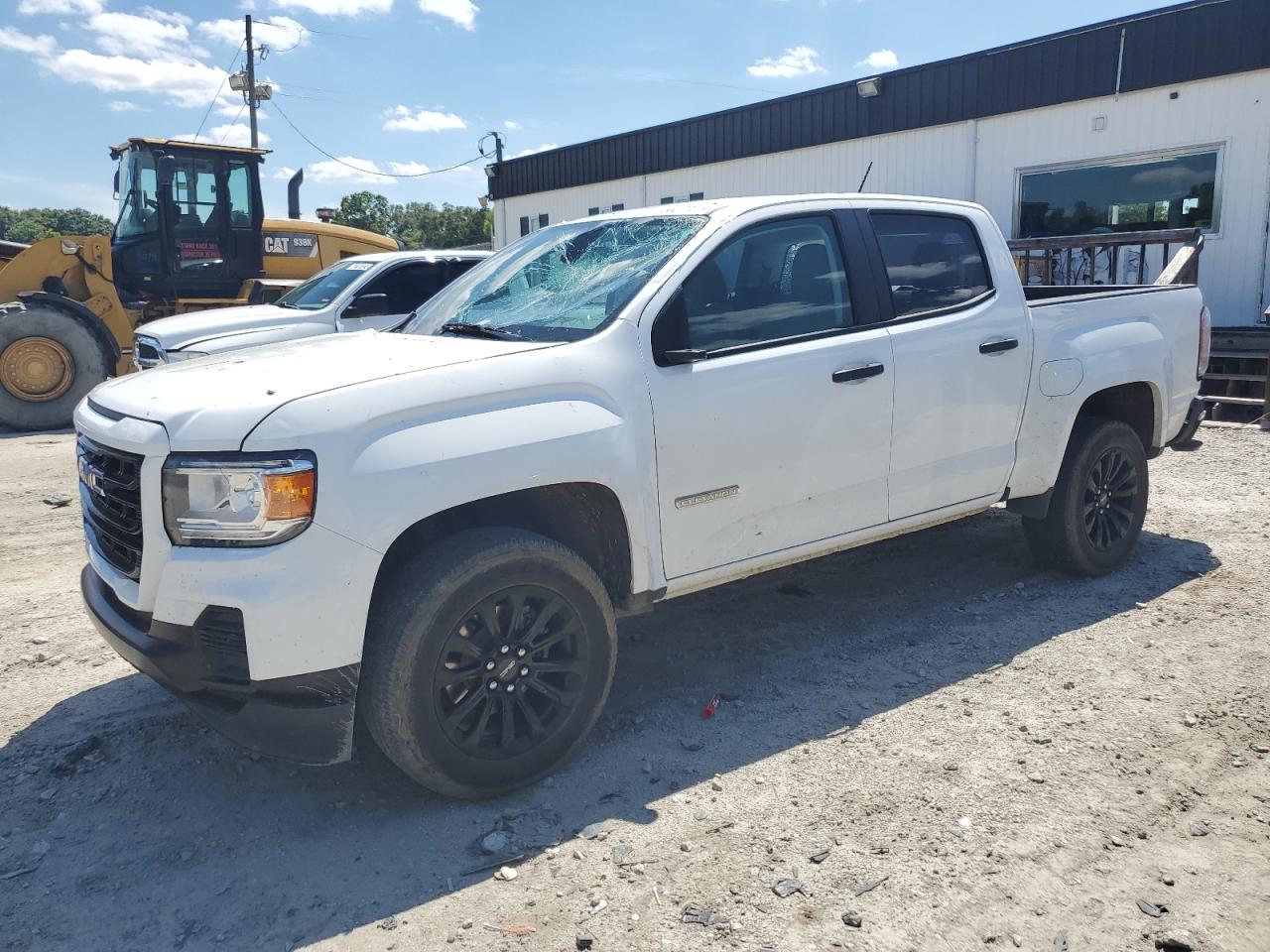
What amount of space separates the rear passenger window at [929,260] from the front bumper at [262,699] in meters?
2.89

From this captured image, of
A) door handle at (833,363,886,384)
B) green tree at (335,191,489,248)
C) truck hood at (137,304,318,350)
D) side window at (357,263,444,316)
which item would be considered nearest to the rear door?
door handle at (833,363,886,384)

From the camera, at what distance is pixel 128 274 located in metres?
12.9

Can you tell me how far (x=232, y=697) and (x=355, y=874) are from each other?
653mm

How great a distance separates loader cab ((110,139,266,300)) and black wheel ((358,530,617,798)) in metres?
11.3

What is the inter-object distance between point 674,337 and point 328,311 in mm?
6474

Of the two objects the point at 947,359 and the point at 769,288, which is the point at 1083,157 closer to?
the point at 947,359

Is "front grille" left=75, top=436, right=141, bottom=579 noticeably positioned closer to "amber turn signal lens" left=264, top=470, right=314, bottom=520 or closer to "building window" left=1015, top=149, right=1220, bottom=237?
"amber turn signal lens" left=264, top=470, right=314, bottom=520

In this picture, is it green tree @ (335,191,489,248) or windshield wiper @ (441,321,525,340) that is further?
green tree @ (335,191,489,248)

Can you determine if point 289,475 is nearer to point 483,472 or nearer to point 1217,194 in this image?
point 483,472

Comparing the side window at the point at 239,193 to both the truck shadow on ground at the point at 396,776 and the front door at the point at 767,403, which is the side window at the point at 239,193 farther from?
the front door at the point at 767,403

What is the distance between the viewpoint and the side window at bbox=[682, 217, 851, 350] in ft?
12.8

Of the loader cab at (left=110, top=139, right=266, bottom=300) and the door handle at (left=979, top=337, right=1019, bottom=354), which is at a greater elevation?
the loader cab at (left=110, top=139, right=266, bottom=300)

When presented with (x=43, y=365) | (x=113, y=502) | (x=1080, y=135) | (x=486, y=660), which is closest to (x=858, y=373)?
(x=486, y=660)

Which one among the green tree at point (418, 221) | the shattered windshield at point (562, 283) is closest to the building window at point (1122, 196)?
the shattered windshield at point (562, 283)
